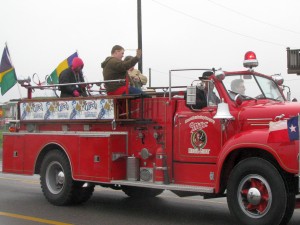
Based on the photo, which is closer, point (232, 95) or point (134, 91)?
point (232, 95)

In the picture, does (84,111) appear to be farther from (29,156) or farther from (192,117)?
(192,117)

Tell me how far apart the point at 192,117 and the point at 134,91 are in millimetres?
1445

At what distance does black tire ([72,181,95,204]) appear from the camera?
8.85m

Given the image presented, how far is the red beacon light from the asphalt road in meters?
2.35

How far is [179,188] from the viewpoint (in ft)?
23.5

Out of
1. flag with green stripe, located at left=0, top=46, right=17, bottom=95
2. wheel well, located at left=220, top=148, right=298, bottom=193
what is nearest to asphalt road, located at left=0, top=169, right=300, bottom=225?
wheel well, located at left=220, top=148, right=298, bottom=193

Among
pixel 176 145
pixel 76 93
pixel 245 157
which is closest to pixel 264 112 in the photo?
pixel 245 157

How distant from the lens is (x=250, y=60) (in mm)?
7613

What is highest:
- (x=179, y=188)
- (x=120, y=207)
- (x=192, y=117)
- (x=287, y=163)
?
(x=192, y=117)

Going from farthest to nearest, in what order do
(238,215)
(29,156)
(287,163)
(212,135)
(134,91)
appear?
(29,156) < (134,91) < (212,135) < (238,215) < (287,163)

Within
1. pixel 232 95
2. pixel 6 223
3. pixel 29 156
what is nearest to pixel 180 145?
pixel 232 95

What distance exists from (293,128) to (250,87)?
1.60 metres

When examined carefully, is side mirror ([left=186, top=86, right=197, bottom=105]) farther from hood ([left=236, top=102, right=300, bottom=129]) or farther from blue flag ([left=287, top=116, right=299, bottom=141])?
blue flag ([left=287, top=116, right=299, bottom=141])

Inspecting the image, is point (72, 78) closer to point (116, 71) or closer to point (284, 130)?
point (116, 71)
